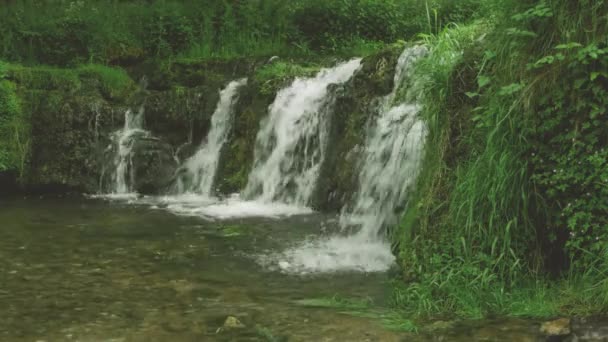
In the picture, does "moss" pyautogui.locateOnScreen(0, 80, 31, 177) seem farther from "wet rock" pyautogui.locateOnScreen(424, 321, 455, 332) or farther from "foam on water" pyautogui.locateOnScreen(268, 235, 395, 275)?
"wet rock" pyautogui.locateOnScreen(424, 321, 455, 332)

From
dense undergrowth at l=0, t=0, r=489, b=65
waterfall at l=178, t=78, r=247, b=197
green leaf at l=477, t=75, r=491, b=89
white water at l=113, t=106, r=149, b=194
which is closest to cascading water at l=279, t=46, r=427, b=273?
green leaf at l=477, t=75, r=491, b=89

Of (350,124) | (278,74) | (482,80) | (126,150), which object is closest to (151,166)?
(126,150)

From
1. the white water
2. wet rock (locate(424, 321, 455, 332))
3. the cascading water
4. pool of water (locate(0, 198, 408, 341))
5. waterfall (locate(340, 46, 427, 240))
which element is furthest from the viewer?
the white water

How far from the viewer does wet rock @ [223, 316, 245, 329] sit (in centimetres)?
534

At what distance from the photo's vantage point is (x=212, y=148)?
39.6 ft

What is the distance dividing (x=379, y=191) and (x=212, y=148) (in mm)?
4457

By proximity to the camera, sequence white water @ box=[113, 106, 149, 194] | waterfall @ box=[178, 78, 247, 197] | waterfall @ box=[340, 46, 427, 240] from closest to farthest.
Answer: waterfall @ box=[340, 46, 427, 240]
waterfall @ box=[178, 78, 247, 197]
white water @ box=[113, 106, 149, 194]

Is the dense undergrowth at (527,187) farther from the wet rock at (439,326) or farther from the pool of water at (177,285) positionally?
the pool of water at (177,285)

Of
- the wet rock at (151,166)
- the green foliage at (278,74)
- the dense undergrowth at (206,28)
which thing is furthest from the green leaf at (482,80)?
the dense undergrowth at (206,28)

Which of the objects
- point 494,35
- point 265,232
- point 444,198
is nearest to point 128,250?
point 265,232

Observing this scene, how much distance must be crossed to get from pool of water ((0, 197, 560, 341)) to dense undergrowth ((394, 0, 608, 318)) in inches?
16.3

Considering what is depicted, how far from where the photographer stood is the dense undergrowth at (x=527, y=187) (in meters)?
5.21

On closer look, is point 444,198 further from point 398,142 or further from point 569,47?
point 398,142

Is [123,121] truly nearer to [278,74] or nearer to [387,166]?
[278,74]
